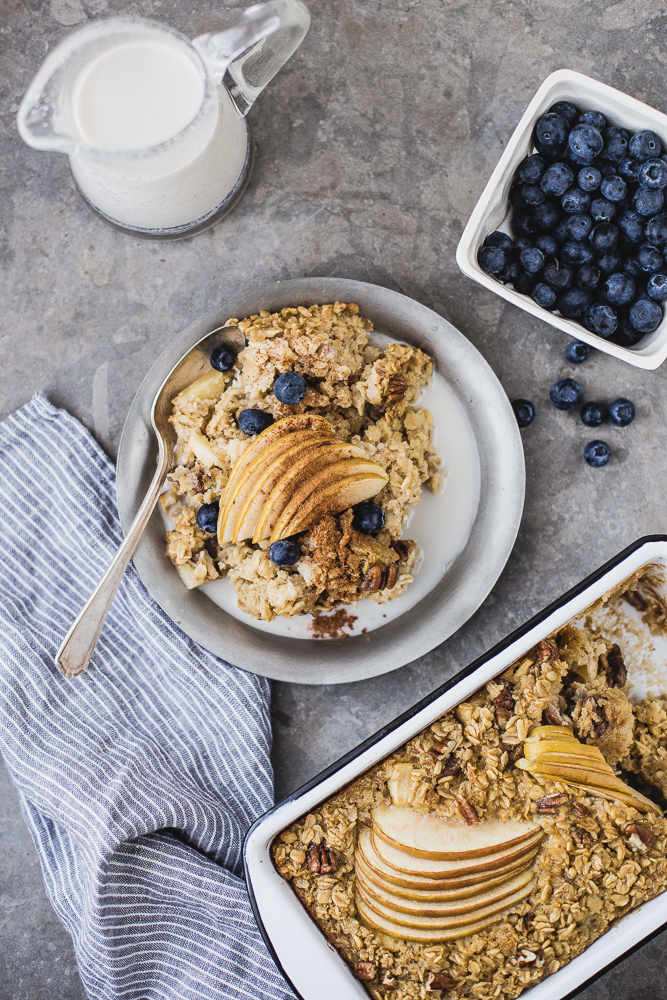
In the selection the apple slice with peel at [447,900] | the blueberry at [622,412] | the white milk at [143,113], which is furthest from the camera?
the blueberry at [622,412]

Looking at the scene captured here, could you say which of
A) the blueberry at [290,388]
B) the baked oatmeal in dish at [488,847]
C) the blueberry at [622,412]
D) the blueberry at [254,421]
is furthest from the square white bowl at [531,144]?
the baked oatmeal in dish at [488,847]

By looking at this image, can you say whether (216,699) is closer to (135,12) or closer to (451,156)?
(451,156)

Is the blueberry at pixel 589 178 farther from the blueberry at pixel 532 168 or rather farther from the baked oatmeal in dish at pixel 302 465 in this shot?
the baked oatmeal in dish at pixel 302 465

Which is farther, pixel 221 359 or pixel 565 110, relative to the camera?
pixel 221 359

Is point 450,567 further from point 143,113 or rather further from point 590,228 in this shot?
point 143,113

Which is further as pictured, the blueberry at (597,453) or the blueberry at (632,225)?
the blueberry at (597,453)

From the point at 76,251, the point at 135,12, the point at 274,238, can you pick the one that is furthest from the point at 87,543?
the point at 135,12

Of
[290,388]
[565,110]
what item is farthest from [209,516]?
[565,110]
